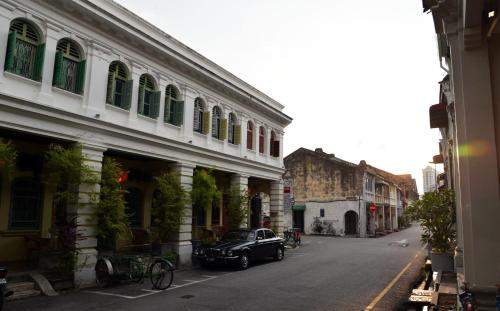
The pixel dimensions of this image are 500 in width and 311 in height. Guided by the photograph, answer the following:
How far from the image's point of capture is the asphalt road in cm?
999

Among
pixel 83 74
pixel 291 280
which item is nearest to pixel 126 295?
pixel 291 280

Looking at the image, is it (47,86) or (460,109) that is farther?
(47,86)

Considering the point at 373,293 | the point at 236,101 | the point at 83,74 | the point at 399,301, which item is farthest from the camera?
the point at 236,101

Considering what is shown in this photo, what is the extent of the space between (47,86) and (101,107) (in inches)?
79.6

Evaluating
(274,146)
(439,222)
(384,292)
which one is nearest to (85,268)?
(384,292)

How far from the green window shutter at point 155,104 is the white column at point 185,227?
2484 mm

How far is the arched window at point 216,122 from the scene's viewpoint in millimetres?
20422

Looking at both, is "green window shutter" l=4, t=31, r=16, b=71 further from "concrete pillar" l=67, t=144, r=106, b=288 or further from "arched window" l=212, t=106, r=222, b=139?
"arched window" l=212, t=106, r=222, b=139

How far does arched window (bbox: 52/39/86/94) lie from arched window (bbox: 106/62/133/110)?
1.36 m

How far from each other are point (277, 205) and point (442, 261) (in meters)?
13.8

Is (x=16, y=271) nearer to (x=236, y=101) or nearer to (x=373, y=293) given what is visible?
(x=373, y=293)

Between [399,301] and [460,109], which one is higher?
[460,109]

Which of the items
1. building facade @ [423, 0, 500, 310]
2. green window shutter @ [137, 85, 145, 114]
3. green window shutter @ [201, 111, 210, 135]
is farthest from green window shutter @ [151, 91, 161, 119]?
building facade @ [423, 0, 500, 310]

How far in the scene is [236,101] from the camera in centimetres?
2180
